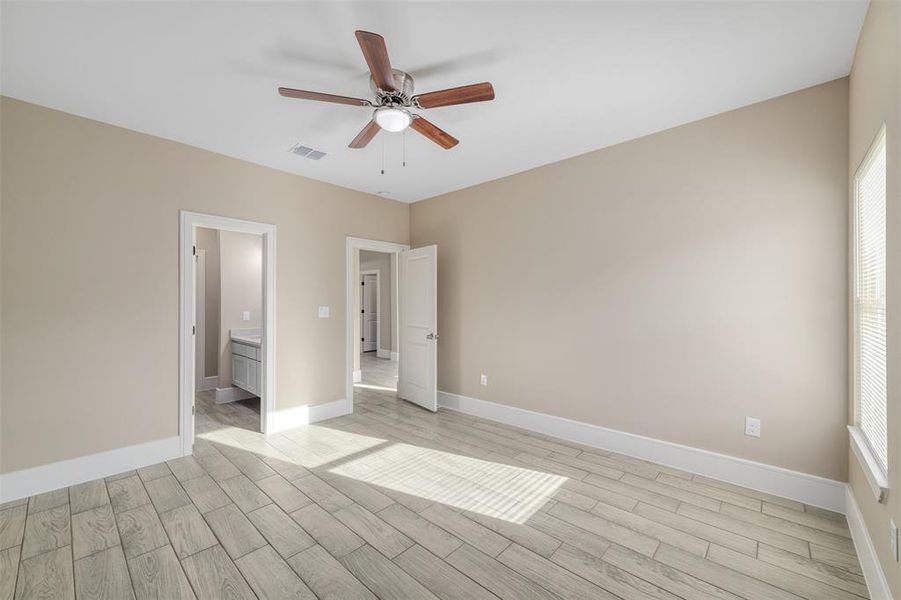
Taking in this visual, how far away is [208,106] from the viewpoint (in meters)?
2.68

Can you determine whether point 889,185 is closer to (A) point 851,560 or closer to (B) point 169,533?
(A) point 851,560

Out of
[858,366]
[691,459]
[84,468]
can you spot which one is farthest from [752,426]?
[84,468]

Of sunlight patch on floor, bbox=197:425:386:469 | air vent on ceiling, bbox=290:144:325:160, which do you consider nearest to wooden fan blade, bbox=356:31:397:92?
air vent on ceiling, bbox=290:144:325:160

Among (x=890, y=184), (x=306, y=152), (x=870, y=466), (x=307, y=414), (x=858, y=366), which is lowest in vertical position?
(x=307, y=414)

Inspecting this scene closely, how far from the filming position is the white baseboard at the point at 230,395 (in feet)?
16.2

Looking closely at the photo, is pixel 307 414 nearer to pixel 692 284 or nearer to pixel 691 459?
pixel 691 459

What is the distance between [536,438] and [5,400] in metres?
4.06

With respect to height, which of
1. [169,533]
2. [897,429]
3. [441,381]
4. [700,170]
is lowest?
[169,533]

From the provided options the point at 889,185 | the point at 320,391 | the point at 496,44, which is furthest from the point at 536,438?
the point at 496,44

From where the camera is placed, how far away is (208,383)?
5.38 m

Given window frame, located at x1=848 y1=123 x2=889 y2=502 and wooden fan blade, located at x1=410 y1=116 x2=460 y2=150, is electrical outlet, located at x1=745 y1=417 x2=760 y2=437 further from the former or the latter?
wooden fan blade, located at x1=410 y1=116 x2=460 y2=150

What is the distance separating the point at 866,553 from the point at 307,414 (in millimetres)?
4277

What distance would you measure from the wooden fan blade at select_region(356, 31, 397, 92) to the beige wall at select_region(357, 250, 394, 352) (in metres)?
6.80

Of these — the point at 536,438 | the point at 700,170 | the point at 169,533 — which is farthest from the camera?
the point at 536,438
